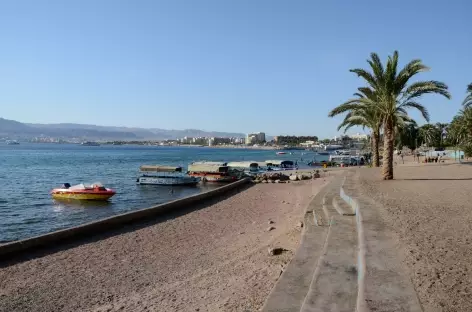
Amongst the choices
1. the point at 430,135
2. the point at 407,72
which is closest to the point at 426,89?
the point at 407,72

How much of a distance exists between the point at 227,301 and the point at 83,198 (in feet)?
78.4

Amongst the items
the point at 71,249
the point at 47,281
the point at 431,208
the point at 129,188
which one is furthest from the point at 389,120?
the point at 129,188

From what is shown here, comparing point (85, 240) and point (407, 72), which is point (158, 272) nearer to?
point (85, 240)

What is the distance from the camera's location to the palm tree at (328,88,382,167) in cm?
2540

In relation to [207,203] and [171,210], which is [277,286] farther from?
[207,203]

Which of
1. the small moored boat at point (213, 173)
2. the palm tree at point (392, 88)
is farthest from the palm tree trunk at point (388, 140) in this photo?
the small moored boat at point (213, 173)

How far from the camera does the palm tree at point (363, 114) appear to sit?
25.4 meters

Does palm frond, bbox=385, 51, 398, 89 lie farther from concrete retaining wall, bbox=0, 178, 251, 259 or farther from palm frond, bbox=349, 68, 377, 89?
concrete retaining wall, bbox=0, 178, 251, 259

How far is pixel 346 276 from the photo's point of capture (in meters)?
6.39

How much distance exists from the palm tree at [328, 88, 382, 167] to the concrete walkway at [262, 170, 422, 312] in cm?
1635

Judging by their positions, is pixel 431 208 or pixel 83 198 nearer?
pixel 431 208

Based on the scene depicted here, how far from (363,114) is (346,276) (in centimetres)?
3065

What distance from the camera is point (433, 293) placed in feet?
18.0

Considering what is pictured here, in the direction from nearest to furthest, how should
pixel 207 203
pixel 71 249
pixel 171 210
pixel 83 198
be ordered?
1. pixel 71 249
2. pixel 171 210
3. pixel 207 203
4. pixel 83 198
